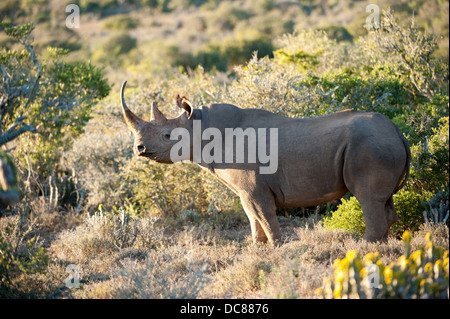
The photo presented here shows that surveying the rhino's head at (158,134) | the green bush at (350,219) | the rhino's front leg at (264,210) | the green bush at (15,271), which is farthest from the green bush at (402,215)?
the green bush at (15,271)

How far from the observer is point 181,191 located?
9750mm

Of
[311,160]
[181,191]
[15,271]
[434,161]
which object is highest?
[311,160]

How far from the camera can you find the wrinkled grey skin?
239 inches

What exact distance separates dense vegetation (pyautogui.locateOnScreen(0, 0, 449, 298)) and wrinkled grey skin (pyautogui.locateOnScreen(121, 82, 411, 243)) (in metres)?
0.56

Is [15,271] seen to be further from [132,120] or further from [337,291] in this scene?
[337,291]

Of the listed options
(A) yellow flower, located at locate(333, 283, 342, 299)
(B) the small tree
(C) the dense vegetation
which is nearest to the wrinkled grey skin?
(C) the dense vegetation

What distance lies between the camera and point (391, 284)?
434 cm

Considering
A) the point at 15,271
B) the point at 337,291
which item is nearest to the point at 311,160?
the point at 337,291

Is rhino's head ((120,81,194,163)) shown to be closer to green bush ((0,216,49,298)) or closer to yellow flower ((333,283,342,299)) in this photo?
green bush ((0,216,49,298))

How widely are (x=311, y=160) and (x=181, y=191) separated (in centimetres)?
399

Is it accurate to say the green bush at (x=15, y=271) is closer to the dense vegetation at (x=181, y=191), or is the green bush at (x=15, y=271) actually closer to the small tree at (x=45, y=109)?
the dense vegetation at (x=181, y=191)

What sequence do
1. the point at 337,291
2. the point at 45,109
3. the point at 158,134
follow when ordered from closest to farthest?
the point at 337,291 < the point at 158,134 < the point at 45,109

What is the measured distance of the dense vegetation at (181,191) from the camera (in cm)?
586
